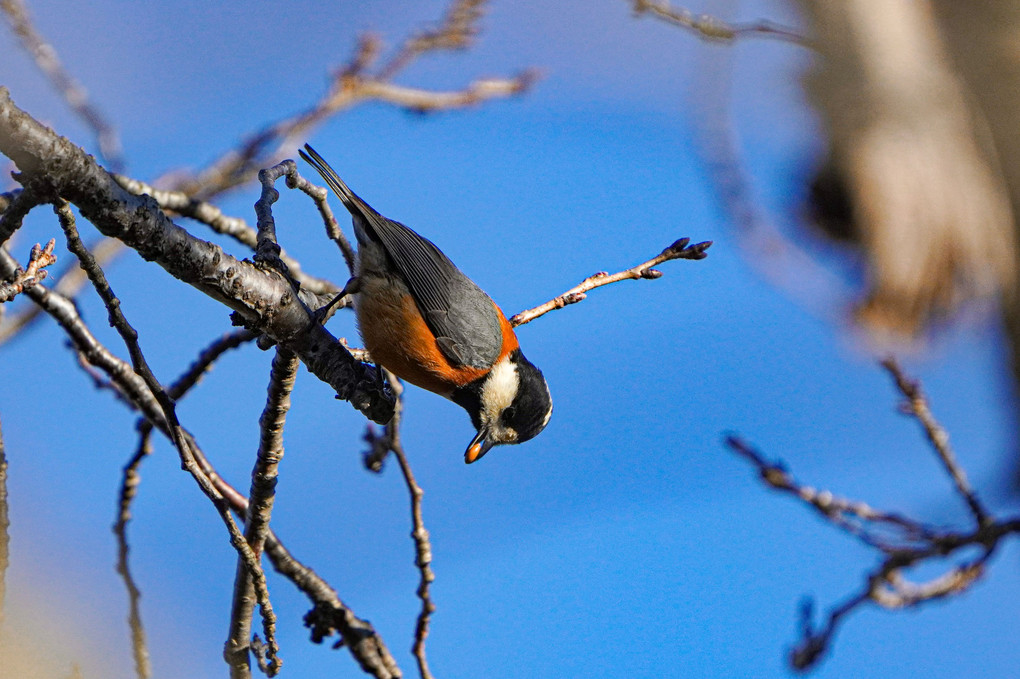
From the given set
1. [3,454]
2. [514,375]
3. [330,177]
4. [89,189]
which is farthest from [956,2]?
[3,454]

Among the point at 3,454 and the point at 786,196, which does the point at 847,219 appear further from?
the point at 3,454

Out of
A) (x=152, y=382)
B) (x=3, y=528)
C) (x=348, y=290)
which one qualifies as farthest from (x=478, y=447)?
(x=3, y=528)

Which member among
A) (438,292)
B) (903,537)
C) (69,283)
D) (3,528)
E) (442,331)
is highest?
(69,283)

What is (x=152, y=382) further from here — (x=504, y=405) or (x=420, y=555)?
(x=504, y=405)

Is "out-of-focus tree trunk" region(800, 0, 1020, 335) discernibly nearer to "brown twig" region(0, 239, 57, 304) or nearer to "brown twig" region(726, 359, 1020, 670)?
"brown twig" region(726, 359, 1020, 670)

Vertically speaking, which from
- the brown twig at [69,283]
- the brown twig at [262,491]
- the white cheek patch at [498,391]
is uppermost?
the brown twig at [69,283]

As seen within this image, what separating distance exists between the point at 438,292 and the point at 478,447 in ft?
2.33

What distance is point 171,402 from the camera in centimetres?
206

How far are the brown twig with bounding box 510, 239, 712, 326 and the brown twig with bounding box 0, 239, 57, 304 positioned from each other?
1336 millimetres

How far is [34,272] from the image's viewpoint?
7.37 ft

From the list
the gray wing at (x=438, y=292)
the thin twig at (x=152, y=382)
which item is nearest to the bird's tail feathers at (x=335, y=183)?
the gray wing at (x=438, y=292)

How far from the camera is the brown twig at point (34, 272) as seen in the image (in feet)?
6.90

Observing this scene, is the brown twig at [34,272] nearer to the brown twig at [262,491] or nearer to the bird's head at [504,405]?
the brown twig at [262,491]

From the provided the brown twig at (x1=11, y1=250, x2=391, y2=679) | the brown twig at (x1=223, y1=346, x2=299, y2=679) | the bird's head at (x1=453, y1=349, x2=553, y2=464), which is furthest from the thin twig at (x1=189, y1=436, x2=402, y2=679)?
the bird's head at (x1=453, y1=349, x2=553, y2=464)
